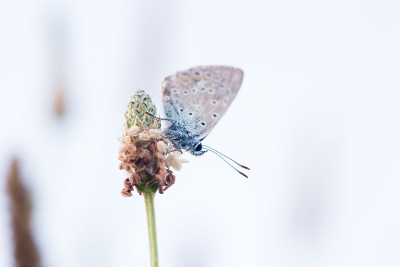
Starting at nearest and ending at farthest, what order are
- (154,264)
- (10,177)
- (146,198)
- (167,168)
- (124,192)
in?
(154,264) → (146,198) → (124,192) → (167,168) → (10,177)

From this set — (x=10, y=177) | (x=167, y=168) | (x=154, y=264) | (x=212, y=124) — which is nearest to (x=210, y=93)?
(x=212, y=124)

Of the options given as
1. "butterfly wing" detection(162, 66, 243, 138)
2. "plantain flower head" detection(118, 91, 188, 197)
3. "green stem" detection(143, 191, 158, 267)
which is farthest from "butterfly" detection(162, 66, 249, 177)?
"green stem" detection(143, 191, 158, 267)

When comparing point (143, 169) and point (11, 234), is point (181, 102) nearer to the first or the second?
point (143, 169)

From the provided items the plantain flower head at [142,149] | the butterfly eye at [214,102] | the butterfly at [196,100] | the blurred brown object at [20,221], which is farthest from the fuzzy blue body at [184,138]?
the blurred brown object at [20,221]

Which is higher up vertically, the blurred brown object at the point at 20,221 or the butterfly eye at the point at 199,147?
the butterfly eye at the point at 199,147

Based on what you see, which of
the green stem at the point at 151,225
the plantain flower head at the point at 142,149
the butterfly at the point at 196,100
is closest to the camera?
the green stem at the point at 151,225

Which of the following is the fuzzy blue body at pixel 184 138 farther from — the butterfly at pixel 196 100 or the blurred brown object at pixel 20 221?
the blurred brown object at pixel 20 221
